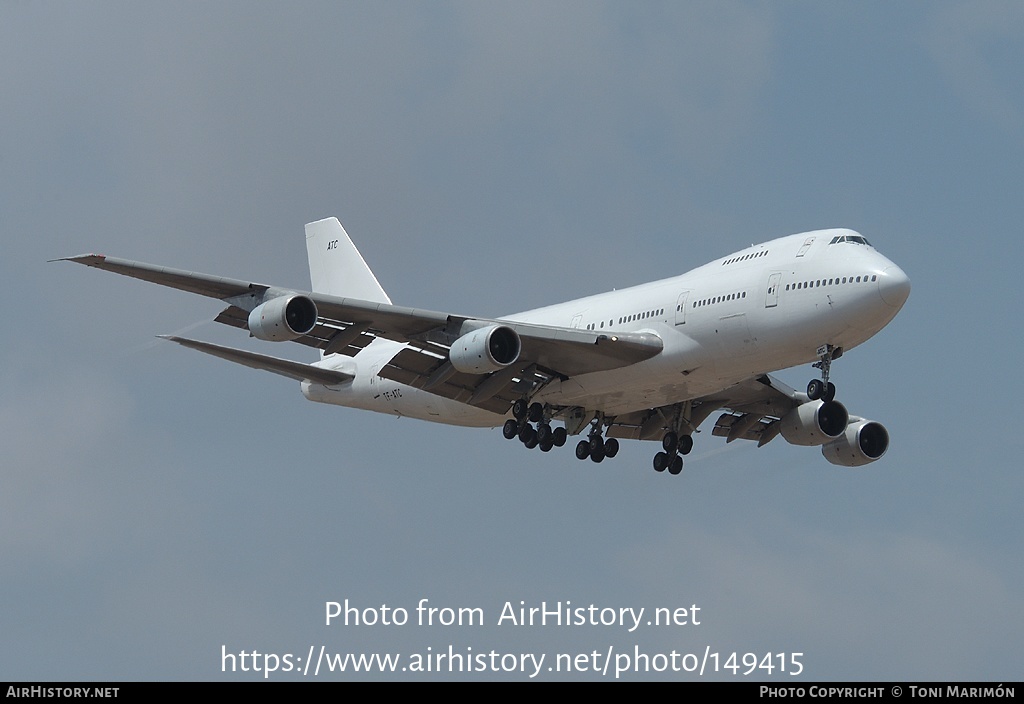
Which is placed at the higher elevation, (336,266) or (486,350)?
(336,266)

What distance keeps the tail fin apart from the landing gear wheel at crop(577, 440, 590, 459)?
12.2 metres

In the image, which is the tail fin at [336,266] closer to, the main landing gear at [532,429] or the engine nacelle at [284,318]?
the main landing gear at [532,429]

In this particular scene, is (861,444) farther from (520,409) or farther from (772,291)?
(520,409)

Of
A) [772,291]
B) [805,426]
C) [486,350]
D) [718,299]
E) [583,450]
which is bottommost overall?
[486,350]

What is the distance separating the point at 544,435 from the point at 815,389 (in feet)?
33.9

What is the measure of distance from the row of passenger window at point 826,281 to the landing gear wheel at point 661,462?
11367 mm

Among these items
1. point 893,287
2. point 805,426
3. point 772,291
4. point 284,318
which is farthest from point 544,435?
point 893,287

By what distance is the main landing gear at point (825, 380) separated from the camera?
1756 inches

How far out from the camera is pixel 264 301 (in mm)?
46031

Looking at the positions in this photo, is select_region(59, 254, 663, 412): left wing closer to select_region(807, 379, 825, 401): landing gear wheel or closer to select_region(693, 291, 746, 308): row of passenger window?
select_region(693, 291, 746, 308): row of passenger window

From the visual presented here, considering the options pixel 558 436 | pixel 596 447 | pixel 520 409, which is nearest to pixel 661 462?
pixel 596 447

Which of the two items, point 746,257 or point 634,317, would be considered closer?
point 746,257

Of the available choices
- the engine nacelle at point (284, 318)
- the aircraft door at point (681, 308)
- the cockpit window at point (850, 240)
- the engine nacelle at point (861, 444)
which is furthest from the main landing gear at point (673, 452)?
the engine nacelle at point (284, 318)

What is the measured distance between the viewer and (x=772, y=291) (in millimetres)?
44594
